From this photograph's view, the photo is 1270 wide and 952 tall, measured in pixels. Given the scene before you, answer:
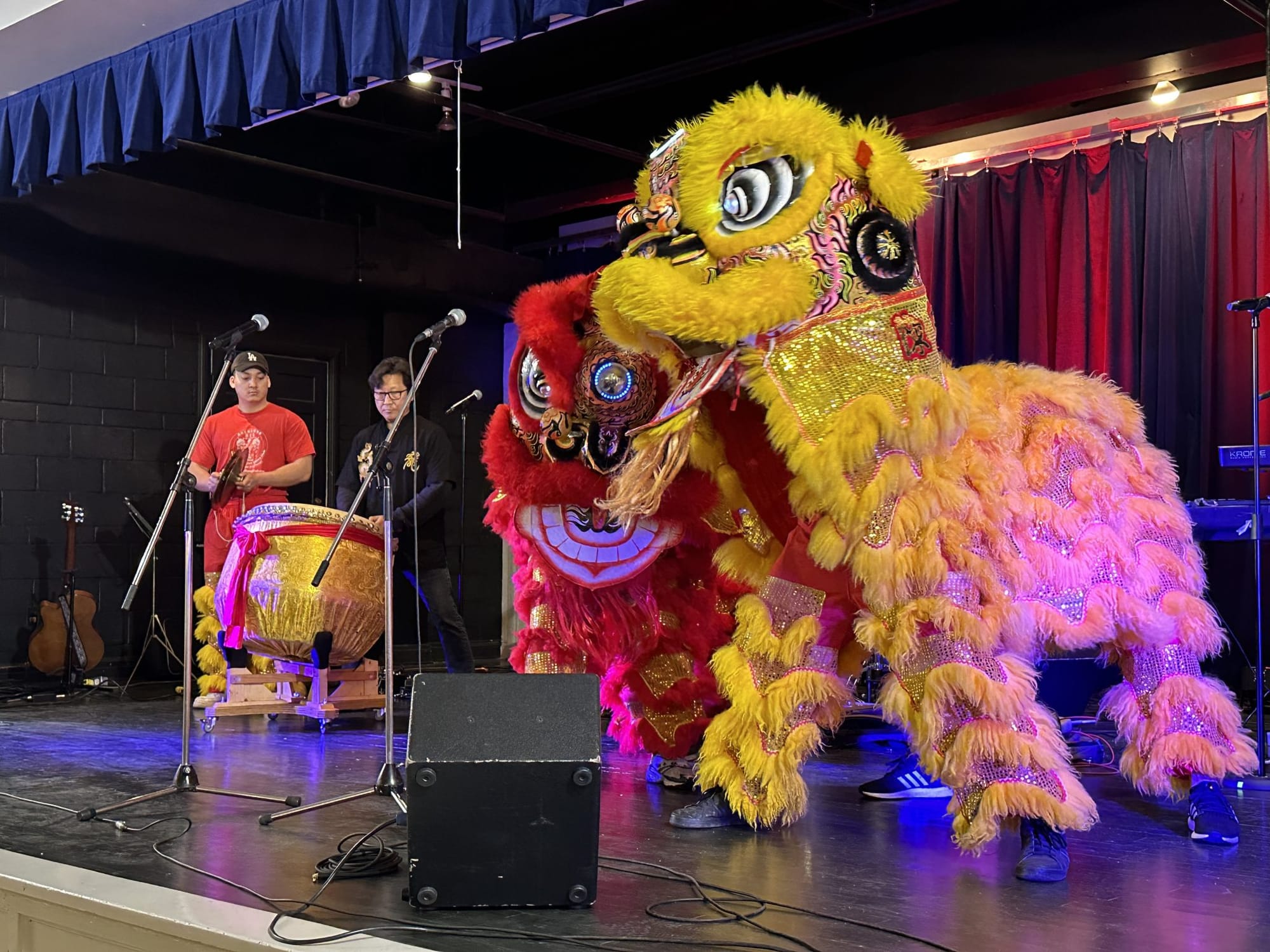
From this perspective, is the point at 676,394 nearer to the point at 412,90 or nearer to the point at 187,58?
the point at 187,58

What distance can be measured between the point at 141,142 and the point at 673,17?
2563 millimetres

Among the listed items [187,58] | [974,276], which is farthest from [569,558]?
[974,276]

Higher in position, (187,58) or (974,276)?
(187,58)

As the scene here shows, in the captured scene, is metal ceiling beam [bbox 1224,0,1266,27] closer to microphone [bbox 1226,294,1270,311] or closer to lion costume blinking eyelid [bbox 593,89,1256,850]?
microphone [bbox 1226,294,1270,311]

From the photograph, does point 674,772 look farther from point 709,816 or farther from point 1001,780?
point 1001,780

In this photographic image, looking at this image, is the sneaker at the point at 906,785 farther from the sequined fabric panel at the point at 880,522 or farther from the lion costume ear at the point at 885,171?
the lion costume ear at the point at 885,171

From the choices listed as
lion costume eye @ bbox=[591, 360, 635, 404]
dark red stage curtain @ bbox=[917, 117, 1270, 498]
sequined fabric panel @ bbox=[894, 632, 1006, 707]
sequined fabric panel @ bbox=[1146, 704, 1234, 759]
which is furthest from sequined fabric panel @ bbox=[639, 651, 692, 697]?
dark red stage curtain @ bbox=[917, 117, 1270, 498]

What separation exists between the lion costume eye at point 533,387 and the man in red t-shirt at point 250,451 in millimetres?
2743

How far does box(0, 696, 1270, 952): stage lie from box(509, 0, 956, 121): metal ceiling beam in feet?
11.4

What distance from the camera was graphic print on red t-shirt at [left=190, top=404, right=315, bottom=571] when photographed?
20.0ft

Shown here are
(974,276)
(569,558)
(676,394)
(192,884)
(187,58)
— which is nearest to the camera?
(192,884)

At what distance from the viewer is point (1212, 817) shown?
2.94m

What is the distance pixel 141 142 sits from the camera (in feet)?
16.4

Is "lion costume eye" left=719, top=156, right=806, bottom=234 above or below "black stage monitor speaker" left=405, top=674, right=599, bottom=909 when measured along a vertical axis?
above
